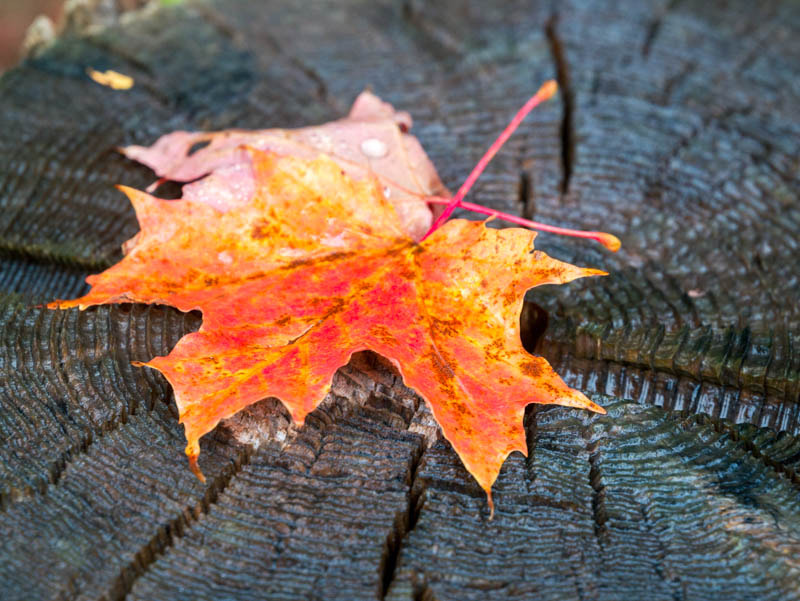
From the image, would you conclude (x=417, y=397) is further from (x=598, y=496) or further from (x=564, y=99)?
(x=564, y=99)

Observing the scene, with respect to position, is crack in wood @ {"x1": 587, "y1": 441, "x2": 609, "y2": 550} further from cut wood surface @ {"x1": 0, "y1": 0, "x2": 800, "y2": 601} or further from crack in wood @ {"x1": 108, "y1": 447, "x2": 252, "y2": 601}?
crack in wood @ {"x1": 108, "y1": 447, "x2": 252, "y2": 601}

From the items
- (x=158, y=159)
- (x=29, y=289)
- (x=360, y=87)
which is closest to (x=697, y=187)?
(x=360, y=87)

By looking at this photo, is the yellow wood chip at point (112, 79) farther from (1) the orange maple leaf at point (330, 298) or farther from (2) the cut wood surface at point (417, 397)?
(1) the orange maple leaf at point (330, 298)

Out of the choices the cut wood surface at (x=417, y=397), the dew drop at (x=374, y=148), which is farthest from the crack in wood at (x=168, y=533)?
the dew drop at (x=374, y=148)

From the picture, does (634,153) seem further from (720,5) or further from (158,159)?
(158,159)

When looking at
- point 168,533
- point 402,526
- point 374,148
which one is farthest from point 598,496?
point 374,148
